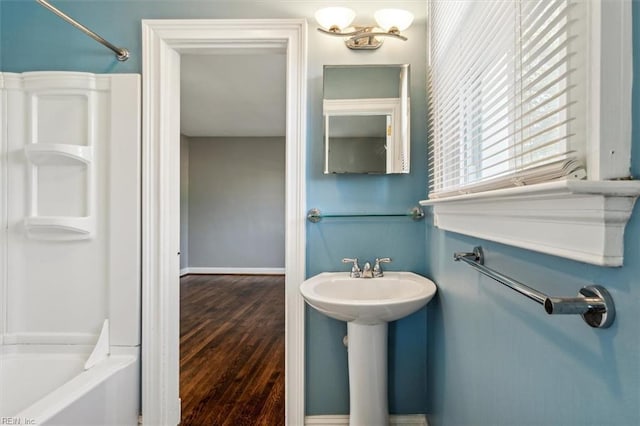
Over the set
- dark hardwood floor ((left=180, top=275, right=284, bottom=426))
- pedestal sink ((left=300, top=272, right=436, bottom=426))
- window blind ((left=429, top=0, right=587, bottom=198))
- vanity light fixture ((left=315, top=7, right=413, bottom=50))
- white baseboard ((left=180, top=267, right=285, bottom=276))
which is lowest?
dark hardwood floor ((left=180, top=275, right=284, bottom=426))

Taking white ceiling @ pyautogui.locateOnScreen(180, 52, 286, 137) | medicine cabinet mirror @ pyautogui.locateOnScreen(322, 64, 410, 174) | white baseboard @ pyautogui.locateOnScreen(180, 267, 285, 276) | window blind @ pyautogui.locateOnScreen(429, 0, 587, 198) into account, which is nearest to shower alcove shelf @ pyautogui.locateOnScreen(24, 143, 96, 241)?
white ceiling @ pyautogui.locateOnScreen(180, 52, 286, 137)

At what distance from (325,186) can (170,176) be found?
82 cm

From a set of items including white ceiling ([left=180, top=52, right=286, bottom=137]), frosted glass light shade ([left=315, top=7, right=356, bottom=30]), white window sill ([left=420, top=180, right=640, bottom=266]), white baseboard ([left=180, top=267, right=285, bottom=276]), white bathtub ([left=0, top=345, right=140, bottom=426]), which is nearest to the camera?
white window sill ([left=420, top=180, right=640, bottom=266])

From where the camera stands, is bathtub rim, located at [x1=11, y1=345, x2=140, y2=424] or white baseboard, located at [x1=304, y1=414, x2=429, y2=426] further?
white baseboard, located at [x1=304, y1=414, x2=429, y2=426]

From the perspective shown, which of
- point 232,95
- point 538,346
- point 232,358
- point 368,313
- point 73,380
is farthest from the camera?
point 232,95

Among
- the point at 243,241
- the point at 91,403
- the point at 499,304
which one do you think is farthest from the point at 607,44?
the point at 243,241

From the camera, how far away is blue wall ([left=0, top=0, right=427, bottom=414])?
1.70 m

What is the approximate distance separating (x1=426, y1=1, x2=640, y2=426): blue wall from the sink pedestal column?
28cm

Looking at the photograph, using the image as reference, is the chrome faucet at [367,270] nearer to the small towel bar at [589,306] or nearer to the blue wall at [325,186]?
the blue wall at [325,186]

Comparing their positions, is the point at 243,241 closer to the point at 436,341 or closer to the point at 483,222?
the point at 436,341

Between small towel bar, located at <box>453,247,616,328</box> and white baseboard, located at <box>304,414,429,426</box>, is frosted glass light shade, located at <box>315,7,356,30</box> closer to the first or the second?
small towel bar, located at <box>453,247,616,328</box>

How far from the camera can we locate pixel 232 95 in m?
3.84

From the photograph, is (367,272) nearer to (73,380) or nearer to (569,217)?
(569,217)

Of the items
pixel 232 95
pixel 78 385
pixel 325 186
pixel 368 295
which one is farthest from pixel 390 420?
pixel 232 95
